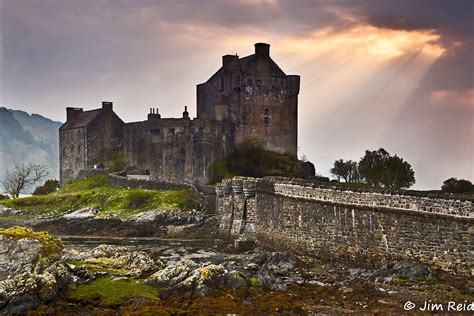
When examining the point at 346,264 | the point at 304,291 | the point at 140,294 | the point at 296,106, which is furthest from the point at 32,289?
the point at 296,106

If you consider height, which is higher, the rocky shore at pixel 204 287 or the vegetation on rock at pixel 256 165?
the vegetation on rock at pixel 256 165

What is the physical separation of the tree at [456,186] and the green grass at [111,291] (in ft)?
80.7

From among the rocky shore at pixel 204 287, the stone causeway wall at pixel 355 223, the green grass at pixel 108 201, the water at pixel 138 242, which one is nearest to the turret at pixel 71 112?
the green grass at pixel 108 201

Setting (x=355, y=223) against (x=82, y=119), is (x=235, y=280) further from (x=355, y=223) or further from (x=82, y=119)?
(x=82, y=119)

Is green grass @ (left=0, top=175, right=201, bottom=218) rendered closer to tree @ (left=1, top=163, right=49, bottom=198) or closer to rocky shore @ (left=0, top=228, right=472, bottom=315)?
tree @ (left=1, top=163, right=49, bottom=198)

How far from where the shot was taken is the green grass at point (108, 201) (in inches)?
1873

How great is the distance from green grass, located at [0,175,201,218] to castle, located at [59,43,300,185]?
6.27 meters

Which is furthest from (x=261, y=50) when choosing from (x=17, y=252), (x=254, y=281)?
(x=254, y=281)

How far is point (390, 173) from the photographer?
5197 centimetres

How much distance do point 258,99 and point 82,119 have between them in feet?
72.1

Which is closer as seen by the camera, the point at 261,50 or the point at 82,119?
the point at 261,50

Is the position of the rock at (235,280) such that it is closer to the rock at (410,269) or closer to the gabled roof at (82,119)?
the rock at (410,269)

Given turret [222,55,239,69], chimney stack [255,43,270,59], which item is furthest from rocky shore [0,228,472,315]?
turret [222,55,239,69]

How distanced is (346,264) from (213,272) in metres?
6.66
